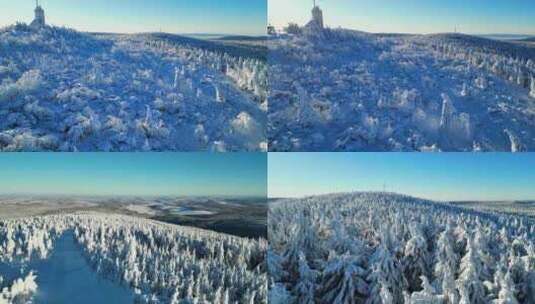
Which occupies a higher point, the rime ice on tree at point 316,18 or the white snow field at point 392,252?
the rime ice on tree at point 316,18

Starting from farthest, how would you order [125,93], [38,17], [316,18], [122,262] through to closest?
[316,18] → [125,93] → [38,17] → [122,262]

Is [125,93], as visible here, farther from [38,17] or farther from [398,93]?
[398,93]

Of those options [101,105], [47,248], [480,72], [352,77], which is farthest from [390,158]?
[47,248]

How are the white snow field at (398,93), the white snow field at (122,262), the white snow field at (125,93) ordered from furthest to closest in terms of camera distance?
the white snow field at (398,93)
the white snow field at (125,93)
the white snow field at (122,262)

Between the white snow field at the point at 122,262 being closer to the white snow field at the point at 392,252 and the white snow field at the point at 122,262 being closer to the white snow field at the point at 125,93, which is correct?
the white snow field at the point at 392,252

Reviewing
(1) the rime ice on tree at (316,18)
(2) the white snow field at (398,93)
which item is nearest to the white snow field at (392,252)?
(2) the white snow field at (398,93)

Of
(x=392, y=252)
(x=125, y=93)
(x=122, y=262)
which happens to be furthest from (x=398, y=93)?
(x=122, y=262)
